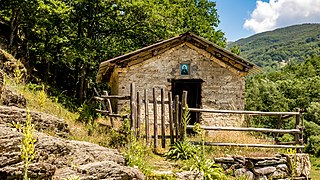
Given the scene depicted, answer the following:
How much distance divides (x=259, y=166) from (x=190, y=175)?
2.94m

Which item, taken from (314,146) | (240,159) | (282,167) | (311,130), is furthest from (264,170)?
(311,130)

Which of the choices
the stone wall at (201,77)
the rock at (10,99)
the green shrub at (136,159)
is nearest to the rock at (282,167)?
the green shrub at (136,159)

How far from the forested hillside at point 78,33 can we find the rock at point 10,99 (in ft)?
32.9

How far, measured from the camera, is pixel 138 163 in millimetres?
7508

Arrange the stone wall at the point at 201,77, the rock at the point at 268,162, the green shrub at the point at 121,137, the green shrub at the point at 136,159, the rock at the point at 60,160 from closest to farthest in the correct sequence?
the rock at the point at 60,160 < the green shrub at the point at 136,159 < the green shrub at the point at 121,137 < the rock at the point at 268,162 < the stone wall at the point at 201,77

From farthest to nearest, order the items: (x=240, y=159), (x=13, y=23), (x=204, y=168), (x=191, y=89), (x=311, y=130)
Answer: (x=311, y=130) < (x=13, y=23) < (x=191, y=89) < (x=240, y=159) < (x=204, y=168)

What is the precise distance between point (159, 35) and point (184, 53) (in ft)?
24.2

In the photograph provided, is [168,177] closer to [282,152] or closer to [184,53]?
[282,152]

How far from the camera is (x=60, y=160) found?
595 cm

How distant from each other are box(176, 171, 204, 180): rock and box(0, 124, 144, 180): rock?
1077 millimetres

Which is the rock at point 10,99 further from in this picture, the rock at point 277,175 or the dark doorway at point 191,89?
the dark doorway at point 191,89

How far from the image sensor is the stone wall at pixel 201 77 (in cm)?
1438

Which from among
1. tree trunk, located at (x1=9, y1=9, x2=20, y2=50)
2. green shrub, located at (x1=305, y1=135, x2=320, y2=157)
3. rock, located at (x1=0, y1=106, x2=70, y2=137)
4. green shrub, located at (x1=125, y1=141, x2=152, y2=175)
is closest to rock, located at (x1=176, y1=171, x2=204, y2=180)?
green shrub, located at (x1=125, y1=141, x2=152, y2=175)

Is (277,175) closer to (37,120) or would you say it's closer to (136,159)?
(136,159)
